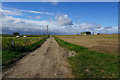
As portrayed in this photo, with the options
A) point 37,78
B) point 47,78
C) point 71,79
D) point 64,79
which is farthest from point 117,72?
point 37,78

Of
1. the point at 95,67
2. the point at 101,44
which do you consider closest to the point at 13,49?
the point at 95,67

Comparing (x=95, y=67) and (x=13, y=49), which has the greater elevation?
(x=13, y=49)

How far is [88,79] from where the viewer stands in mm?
6234

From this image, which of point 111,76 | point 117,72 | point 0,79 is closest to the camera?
point 0,79

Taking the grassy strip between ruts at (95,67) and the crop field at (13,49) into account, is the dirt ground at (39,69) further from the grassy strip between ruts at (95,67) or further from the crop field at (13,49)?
the crop field at (13,49)

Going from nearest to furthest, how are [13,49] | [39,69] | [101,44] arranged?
[39,69]
[13,49]
[101,44]

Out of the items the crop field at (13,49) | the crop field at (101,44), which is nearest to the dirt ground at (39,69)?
the crop field at (13,49)

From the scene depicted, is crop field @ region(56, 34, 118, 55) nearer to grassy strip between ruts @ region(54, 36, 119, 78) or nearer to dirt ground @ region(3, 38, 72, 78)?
grassy strip between ruts @ region(54, 36, 119, 78)

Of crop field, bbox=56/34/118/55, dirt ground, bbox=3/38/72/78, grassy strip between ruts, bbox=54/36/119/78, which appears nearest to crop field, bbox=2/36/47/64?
dirt ground, bbox=3/38/72/78

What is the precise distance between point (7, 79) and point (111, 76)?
22.4 feet

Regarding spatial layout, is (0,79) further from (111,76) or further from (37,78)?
(111,76)

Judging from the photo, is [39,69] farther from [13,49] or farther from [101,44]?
[101,44]

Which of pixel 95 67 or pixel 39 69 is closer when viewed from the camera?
pixel 39 69

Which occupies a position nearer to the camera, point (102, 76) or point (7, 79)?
point (7, 79)
